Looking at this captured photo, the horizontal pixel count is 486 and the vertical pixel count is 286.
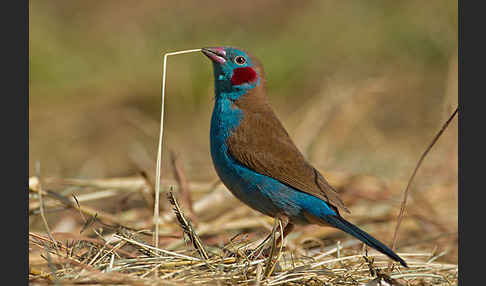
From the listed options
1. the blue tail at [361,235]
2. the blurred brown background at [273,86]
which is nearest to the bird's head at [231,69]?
the blue tail at [361,235]

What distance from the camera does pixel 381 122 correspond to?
25.4 ft

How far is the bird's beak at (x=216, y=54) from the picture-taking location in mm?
4230

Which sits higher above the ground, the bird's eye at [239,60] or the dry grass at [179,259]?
the bird's eye at [239,60]

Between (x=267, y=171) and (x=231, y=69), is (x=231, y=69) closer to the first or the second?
(x=231, y=69)

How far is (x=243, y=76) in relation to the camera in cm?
428

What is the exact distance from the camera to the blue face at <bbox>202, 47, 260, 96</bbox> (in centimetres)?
424

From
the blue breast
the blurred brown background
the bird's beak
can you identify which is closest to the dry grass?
the blue breast

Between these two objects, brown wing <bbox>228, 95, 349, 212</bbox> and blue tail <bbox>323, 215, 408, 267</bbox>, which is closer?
blue tail <bbox>323, 215, 408, 267</bbox>

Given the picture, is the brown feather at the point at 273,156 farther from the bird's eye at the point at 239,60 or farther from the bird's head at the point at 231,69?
the bird's eye at the point at 239,60

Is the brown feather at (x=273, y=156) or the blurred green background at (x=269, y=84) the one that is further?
the blurred green background at (x=269, y=84)

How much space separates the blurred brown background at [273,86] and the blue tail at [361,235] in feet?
6.42

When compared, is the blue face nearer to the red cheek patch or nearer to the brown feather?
the red cheek patch

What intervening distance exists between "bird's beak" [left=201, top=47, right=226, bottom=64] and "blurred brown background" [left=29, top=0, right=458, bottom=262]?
5.72 ft

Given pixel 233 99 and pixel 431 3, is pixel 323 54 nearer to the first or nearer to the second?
pixel 431 3
